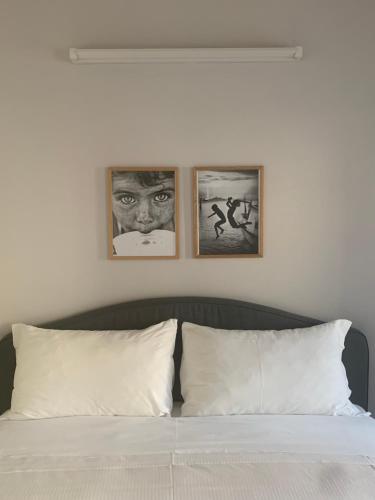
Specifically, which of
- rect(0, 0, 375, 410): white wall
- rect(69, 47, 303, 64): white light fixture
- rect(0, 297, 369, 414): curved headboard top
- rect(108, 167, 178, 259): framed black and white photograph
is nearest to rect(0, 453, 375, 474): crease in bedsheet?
rect(0, 297, 369, 414): curved headboard top

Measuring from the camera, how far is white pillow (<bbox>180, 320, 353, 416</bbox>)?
1896 millimetres

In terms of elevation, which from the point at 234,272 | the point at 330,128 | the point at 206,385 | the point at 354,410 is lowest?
the point at 354,410

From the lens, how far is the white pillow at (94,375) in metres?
1.89

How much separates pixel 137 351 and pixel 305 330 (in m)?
0.81

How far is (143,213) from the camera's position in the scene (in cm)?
217

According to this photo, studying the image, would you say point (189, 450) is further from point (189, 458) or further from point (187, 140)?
point (187, 140)

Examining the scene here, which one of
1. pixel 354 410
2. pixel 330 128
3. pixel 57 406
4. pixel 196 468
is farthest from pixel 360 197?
pixel 57 406

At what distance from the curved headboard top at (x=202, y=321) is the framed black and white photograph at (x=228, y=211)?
0.28m

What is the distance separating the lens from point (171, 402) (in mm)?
1976

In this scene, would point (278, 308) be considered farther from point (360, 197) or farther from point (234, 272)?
point (360, 197)

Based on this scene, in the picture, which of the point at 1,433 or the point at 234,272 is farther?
the point at 234,272

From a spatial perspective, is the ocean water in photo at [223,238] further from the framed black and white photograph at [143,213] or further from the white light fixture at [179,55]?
the white light fixture at [179,55]

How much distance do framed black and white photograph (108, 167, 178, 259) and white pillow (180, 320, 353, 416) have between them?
1.64 feet

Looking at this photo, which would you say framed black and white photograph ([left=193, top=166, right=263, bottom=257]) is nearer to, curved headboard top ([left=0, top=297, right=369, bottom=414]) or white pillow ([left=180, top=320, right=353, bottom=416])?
curved headboard top ([left=0, top=297, right=369, bottom=414])
